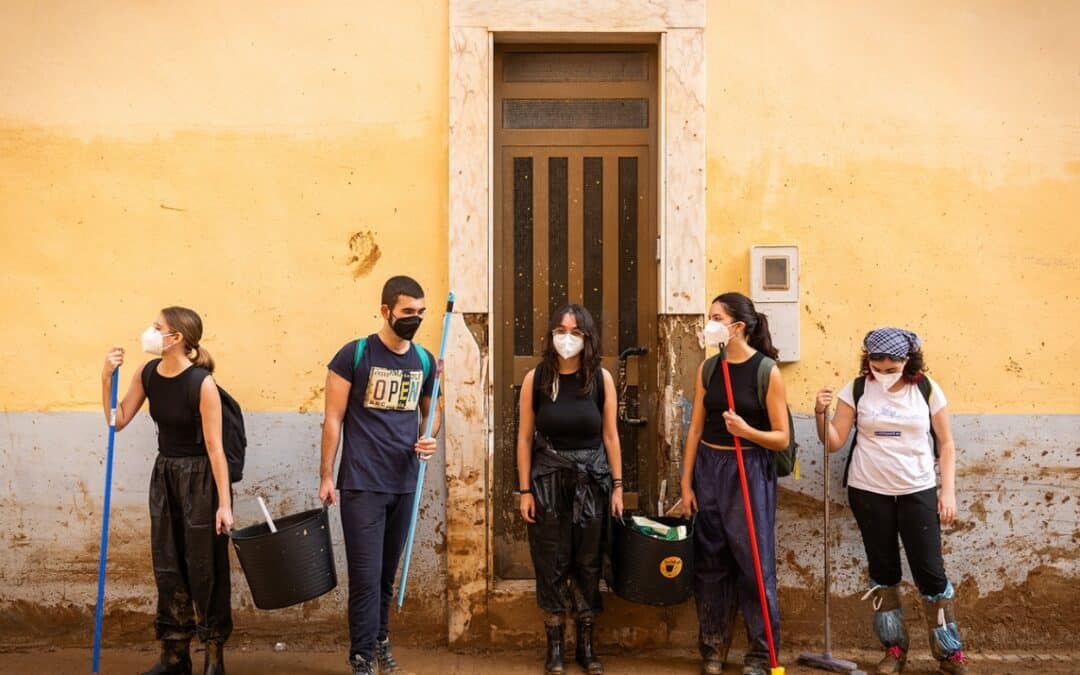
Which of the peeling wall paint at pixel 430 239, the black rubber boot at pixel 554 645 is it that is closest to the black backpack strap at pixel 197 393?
the peeling wall paint at pixel 430 239

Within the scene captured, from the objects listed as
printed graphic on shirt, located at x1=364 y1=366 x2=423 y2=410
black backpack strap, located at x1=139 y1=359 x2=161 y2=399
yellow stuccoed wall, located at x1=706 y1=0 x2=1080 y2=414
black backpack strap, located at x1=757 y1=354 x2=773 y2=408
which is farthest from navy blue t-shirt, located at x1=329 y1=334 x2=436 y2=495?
yellow stuccoed wall, located at x1=706 y1=0 x2=1080 y2=414

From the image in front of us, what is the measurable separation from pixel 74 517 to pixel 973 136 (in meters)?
4.97

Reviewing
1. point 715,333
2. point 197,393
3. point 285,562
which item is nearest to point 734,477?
point 715,333

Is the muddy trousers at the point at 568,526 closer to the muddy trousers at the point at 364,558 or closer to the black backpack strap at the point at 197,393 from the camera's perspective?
the muddy trousers at the point at 364,558

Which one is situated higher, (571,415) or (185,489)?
(571,415)

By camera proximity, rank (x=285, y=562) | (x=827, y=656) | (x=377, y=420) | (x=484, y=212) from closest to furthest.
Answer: (x=285, y=562)
(x=377, y=420)
(x=827, y=656)
(x=484, y=212)

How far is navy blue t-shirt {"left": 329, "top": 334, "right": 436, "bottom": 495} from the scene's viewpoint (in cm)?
442

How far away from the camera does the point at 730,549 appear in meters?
4.75

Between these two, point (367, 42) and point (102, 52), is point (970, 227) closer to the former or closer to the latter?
point (367, 42)

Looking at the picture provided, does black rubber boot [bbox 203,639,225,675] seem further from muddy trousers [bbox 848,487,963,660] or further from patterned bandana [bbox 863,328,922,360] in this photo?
patterned bandana [bbox 863,328,922,360]

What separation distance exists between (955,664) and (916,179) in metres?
2.39

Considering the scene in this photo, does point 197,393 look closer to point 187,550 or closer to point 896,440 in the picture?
point 187,550

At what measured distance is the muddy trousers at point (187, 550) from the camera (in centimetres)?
448

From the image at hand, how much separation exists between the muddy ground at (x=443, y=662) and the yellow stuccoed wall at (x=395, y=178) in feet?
4.08
